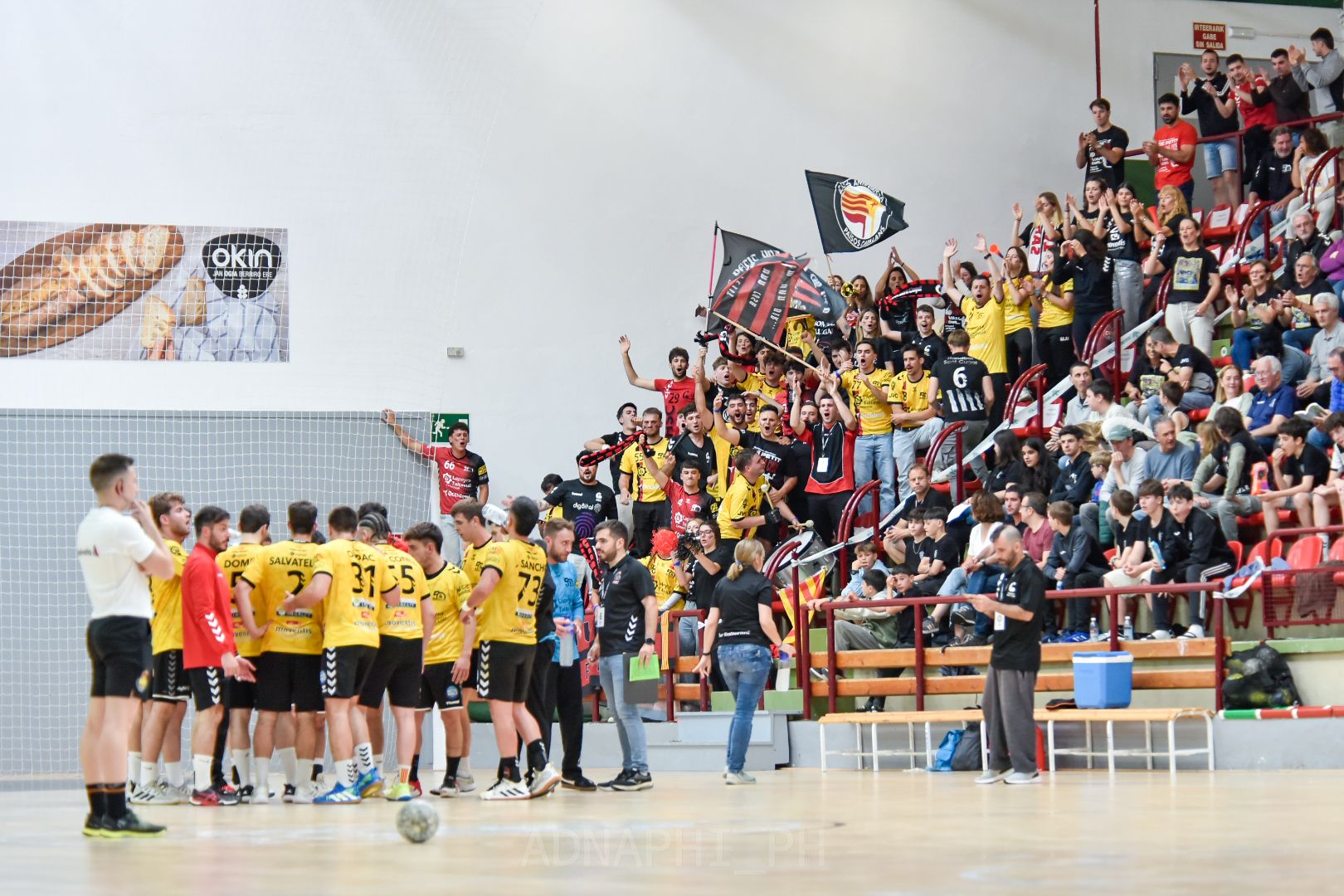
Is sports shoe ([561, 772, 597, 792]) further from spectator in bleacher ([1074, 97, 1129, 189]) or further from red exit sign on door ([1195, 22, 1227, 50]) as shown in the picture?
red exit sign on door ([1195, 22, 1227, 50])

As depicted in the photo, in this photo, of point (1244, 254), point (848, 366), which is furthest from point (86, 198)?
point (1244, 254)

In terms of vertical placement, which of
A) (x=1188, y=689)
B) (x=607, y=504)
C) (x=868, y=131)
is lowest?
(x=1188, y=689)

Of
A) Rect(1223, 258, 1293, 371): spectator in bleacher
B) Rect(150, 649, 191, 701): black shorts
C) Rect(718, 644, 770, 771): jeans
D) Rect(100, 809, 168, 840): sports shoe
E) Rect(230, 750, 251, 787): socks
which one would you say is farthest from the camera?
Rect(1223, 258, 1293, 371): spectator in bleacher

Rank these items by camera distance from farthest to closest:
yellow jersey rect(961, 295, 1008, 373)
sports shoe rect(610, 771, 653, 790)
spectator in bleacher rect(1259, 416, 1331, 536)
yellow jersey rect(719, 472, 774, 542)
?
yellow jersey rect(961, 295, 1008, 373)
yellow jersey rect(719, 472, 774, 542)
spectator in bleacher rect(1259, 416, 1331, 536)
sports shoe rect(610, 771, 653, 790)

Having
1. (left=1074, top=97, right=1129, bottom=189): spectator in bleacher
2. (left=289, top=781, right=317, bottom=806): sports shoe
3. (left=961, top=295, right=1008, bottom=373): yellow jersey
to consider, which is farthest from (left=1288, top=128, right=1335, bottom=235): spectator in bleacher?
(left=289, top=781, right=317, bottom=806): sports shoe

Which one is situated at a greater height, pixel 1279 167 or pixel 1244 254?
pixel 1279 167

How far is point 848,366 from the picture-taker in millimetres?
18703

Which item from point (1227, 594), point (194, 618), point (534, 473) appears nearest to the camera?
point (194, 618)

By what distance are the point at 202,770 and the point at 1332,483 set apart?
8.97 meters

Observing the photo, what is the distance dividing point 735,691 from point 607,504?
6.14 meters

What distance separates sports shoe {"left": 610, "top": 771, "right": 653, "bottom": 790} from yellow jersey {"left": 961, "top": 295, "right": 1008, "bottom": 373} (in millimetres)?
8398

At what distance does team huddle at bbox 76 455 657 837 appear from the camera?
10664mm

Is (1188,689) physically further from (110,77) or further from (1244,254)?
(110,77)

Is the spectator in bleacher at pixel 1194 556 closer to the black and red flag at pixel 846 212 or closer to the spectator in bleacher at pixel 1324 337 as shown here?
the spectator in bleacher at pixel 1324 337
